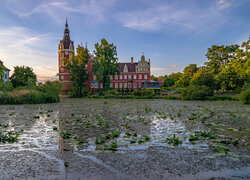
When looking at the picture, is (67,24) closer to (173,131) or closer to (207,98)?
(207,98)

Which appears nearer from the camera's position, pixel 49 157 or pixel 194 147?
pixel 49 157

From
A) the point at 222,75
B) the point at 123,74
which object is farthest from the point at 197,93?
the point at 123,74

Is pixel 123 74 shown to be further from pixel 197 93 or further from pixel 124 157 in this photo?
pixel 124 157

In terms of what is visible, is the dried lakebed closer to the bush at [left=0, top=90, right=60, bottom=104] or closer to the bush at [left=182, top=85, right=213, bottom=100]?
the bush at [left=0, top=90, right=60, bottom=104]

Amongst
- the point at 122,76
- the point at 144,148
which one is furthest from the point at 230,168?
the point at 122,76

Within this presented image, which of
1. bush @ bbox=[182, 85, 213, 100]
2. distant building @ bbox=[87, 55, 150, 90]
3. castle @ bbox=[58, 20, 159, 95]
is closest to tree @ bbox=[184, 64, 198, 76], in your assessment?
castle @ bbox=[58, 20, 159, 95]

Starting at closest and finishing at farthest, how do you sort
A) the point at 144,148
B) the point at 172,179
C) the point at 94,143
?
Answer: the point at 172,179 < the point at 144,148 < the point at 94,143

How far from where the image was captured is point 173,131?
710 centimetres

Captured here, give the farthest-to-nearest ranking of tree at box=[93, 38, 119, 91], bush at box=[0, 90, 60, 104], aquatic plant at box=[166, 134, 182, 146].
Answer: tree at box=[93, 38, 119, 91] < bush at box=[0, 90, 60, 104] < aquatic plant at box=[166, 134, 182, 146]

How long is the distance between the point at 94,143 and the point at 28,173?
2.12 meters

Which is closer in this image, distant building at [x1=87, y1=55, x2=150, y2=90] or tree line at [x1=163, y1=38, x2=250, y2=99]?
tree line at [x1=163, y1=38, x2=250, y2=99]

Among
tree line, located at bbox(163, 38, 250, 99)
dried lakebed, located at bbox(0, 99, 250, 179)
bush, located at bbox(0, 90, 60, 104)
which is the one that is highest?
tree line, located at bbox(163, 38, 250, 99)

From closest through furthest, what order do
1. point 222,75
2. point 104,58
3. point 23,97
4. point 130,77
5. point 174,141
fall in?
point 174,141 → point 23,97 → point 222,75 → point 104,58 → point 130,77

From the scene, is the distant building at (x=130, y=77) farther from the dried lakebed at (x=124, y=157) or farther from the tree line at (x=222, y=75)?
the dried lakebed at (x=124, y=157)
